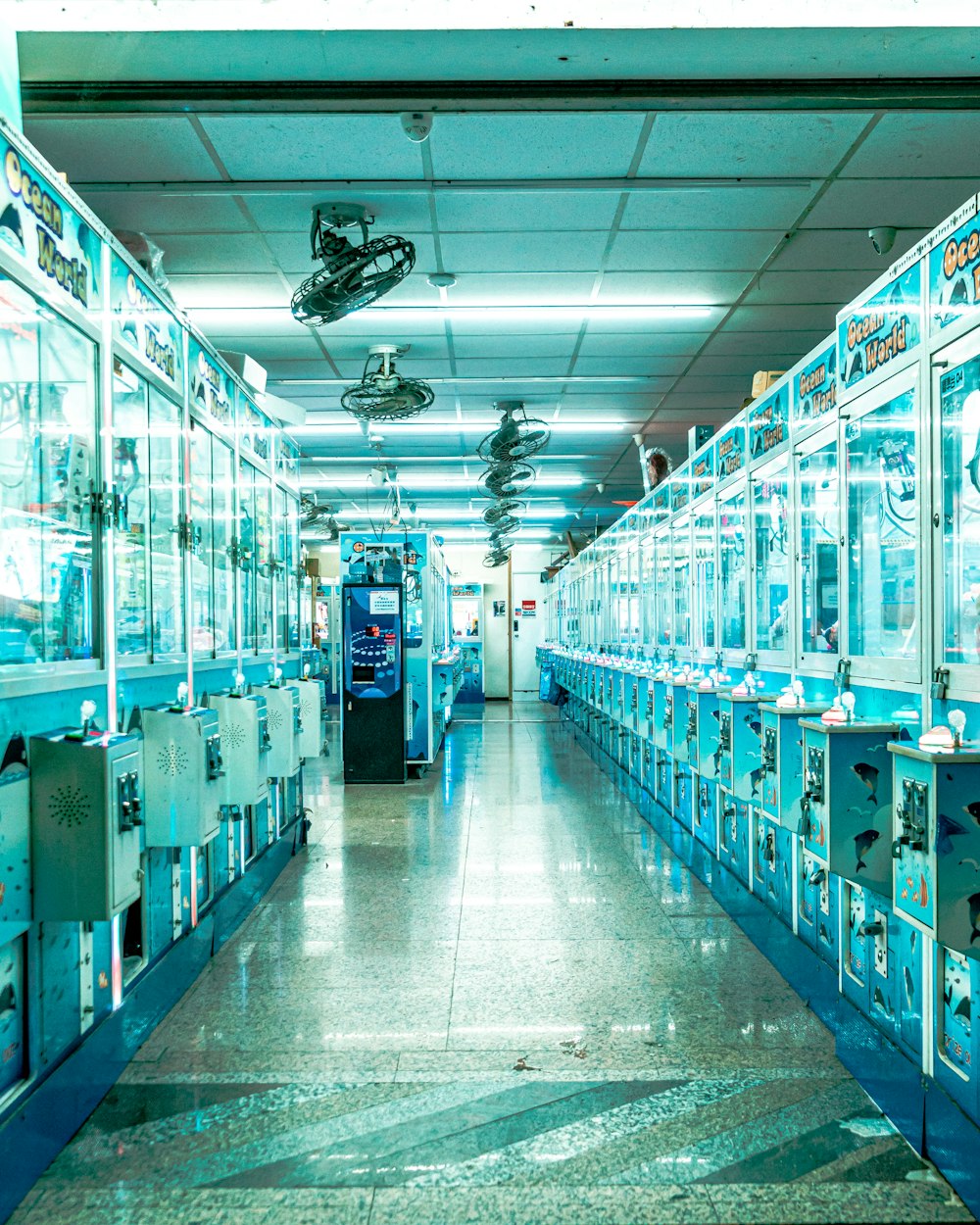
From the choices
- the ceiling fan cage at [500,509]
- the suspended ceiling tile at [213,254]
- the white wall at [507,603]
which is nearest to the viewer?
the suspended ceiling tile at [213,254]

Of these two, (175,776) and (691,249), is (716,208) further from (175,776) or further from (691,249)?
(175,776)

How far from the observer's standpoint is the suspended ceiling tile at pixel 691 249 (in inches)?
217

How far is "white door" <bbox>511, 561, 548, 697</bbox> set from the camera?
77.6 ft

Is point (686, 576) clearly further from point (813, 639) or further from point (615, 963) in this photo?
point (615, 963)

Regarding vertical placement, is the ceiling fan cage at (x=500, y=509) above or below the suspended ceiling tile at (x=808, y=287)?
below

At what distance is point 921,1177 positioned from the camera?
276cm

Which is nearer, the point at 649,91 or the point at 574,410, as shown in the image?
the point at 649,91

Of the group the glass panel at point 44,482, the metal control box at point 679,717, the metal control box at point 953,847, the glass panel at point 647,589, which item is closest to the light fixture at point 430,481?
the glass panel at point 647,589

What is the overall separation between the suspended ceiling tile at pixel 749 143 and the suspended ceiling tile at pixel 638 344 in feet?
7.81

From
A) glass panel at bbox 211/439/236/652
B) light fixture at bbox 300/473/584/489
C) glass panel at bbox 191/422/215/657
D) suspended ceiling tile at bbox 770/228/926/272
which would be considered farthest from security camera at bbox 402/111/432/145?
light fixture at bbox 300/473/584/489

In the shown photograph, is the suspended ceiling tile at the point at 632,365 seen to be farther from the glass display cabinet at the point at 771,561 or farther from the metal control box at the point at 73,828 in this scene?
the metal control box at the point at 73,828

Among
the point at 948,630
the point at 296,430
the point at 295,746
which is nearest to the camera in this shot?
the point at 948,630

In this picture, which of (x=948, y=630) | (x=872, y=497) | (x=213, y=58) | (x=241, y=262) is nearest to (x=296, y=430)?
(x=241, y=262)

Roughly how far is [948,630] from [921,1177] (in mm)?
1521
